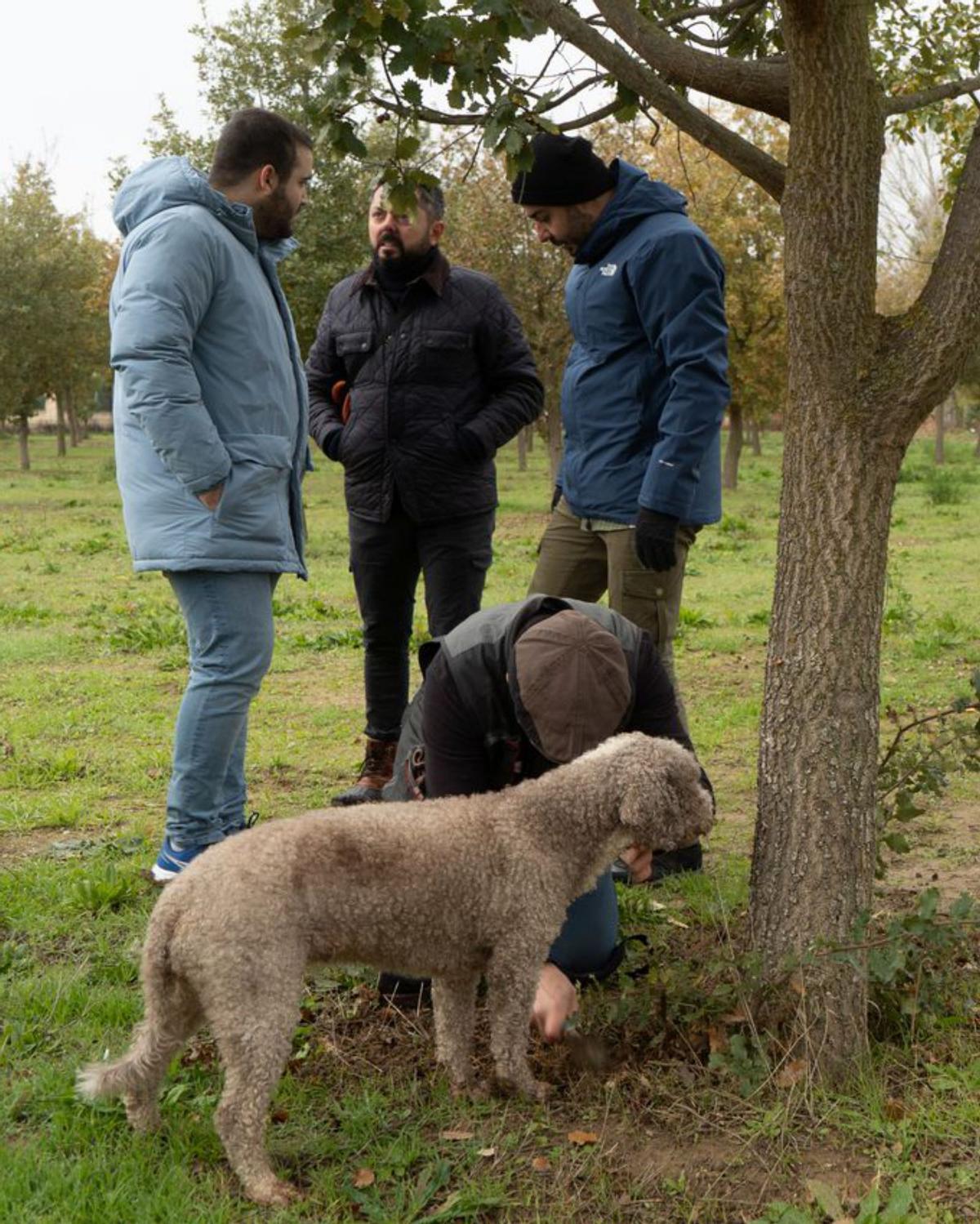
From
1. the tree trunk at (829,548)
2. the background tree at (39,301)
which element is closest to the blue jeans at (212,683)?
the tree trunk at (829,548)

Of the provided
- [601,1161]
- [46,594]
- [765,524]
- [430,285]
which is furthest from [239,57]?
[601,1161]

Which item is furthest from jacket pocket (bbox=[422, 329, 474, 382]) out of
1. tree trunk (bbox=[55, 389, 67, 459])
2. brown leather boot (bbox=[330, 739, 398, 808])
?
tree trunk (bbox=[55, 389, 67, 459])

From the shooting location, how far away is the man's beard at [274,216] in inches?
186

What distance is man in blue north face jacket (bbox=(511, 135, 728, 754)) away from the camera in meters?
4.69

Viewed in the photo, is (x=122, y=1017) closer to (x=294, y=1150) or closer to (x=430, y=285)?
(x=294, y=1150)

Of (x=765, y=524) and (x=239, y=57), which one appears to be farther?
(x=239, y=57)

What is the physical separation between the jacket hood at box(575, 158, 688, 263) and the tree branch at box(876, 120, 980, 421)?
1.63 m

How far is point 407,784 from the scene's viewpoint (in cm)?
418

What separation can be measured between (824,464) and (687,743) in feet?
3.36

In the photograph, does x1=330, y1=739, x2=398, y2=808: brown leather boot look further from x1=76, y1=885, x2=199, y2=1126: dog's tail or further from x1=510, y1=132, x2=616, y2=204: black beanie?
x1=76, y1=885, x2=199, y2=1126: dog's tail

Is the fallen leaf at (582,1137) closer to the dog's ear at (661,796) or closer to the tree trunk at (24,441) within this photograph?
the dog's ear at (661,796)

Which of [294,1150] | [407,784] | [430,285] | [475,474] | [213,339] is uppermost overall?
[430,285]

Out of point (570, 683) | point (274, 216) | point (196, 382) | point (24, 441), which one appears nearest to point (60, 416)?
point (24, 441)

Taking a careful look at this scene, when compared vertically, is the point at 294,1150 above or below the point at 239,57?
below
